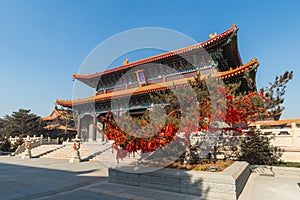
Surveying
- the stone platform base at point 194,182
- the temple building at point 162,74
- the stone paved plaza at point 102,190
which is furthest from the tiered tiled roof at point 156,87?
the stone paved plaza at point 102,190

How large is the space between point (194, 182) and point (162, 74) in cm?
1150

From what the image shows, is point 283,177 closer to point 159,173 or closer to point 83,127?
point 159,173

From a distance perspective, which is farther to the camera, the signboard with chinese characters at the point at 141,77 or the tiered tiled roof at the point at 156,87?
the signboard with chinese characters at the point at 141,77

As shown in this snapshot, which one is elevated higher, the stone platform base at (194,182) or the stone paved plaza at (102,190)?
the stone platform base at (194,182)

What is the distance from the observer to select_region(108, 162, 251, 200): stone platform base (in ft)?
16.3

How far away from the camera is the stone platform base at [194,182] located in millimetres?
4969

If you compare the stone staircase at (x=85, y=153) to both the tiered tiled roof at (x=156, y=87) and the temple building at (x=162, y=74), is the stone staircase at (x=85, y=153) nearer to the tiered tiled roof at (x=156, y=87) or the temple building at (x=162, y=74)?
the temple building at (x=162, y=74)

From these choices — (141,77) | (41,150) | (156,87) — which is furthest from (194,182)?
(41,150)

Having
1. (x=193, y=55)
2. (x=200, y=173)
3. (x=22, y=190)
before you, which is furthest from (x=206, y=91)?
(x=193, y=55)

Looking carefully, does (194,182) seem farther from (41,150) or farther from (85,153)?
(41,150)

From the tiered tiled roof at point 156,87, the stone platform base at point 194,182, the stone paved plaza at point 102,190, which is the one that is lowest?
the stone paved plaza at point 102,190

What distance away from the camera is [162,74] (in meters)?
16.0

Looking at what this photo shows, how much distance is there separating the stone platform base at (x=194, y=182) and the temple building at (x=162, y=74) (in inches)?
267

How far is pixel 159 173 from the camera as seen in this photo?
5910mm
